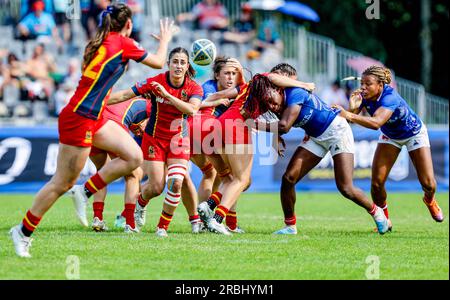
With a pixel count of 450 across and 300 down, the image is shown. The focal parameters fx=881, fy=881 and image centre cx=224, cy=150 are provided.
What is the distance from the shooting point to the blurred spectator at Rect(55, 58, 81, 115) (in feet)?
64.7

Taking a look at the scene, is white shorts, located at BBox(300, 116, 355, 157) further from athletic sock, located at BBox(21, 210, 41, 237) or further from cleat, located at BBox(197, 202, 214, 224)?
athletic sock, located at BBox(21, 210, 41, 237)

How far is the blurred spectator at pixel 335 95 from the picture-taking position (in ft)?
72.5

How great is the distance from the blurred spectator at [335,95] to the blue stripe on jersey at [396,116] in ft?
35.5

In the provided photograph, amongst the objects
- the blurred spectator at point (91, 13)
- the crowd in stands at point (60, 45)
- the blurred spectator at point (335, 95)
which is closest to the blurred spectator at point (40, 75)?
the crowd in stands at point (60, 45)

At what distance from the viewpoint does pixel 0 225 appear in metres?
11.1

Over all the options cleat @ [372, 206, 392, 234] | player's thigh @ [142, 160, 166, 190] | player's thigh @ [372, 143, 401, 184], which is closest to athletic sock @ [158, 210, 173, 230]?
player's thigh @ [142, 160, 166, 190]

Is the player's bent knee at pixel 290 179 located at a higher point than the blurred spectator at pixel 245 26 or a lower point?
lower

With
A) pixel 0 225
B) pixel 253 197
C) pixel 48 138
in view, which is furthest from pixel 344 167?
pixel 48 138

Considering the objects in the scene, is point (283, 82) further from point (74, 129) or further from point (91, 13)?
point (91, 13)

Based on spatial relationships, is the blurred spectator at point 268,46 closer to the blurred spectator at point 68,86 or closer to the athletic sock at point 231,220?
the blurred spectator at point 68,86

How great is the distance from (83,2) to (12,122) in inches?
175

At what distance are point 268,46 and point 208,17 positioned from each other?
1791 millimetres

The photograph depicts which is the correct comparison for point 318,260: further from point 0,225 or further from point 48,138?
point 48,138

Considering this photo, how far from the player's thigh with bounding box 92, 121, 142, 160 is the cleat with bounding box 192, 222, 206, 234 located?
205cm
